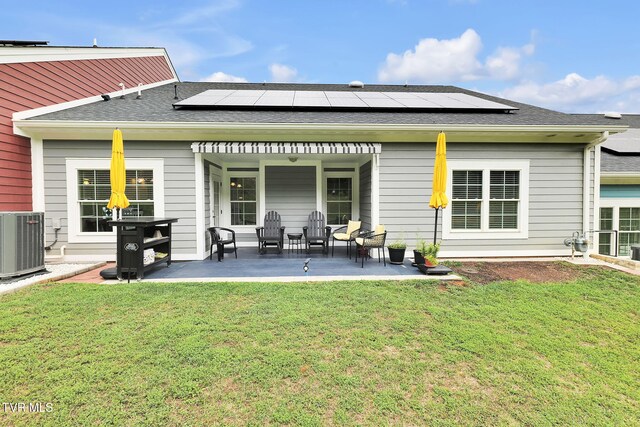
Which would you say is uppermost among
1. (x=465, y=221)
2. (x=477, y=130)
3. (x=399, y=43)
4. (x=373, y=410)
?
(x=399, y=43)

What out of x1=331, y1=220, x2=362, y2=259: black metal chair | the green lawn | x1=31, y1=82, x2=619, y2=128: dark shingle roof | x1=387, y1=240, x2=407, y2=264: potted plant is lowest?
the green lawn

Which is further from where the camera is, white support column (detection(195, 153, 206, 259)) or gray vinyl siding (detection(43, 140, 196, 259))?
white support column (detection(195, 153, 206, 259))

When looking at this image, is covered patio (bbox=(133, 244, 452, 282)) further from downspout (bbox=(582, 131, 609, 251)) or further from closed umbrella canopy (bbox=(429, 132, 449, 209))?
downspout (bbox=(582, 131, 609, 251))

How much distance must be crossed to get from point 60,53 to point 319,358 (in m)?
8.72

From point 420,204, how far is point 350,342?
466 cm

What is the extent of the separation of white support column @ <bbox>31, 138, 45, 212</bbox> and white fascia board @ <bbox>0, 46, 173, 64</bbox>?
5.15ft

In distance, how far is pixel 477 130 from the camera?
6.38 m

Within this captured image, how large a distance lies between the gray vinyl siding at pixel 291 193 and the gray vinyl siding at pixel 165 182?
7.96ft

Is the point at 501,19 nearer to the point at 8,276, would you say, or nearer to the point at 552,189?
the point at 552,189

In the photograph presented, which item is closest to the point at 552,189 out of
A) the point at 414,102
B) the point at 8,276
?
the point at 414,102

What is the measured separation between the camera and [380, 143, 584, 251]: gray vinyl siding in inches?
270

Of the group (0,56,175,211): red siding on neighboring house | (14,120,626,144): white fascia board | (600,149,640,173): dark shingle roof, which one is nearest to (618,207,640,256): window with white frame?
(600,149,640,173): dark shingle roof

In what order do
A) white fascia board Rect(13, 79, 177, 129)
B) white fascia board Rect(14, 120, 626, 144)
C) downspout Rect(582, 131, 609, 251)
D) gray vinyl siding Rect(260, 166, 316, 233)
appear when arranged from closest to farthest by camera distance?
white fascia board Rect(13, 79, 177, 129) < white fascia board Rect(14, 120, 626, 144) < downspout Rect(582, 131, 609, 251) < gray vinyl siding Rect(260, 166, 316, 233)

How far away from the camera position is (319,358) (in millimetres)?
2719
